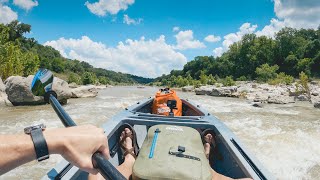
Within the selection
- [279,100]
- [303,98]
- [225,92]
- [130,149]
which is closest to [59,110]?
[130,149]

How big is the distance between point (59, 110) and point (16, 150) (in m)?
0.48

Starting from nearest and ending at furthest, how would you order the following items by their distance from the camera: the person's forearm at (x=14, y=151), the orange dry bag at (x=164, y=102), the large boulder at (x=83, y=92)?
1. the person's forearm at (x=14, y=151)
2. the orange dry bag at (x=164, y=102)
3. the large boulder at (x=83, y=92)

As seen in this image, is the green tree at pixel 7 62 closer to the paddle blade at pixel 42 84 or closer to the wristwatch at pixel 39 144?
the paddle blade at pixel 42 84

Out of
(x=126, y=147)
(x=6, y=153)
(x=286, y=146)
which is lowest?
(x=286, y=146)

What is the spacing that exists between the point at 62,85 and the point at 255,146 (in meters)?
10.9

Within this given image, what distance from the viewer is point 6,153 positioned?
840mm

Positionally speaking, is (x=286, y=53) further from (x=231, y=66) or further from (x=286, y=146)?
(x=286, y=146)

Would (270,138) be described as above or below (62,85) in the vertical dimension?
below

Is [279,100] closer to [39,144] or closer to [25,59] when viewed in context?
[39,144]

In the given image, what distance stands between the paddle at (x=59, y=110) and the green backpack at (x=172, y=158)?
1.10 metres

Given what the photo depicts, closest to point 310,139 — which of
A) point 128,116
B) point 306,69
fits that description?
point 128,116

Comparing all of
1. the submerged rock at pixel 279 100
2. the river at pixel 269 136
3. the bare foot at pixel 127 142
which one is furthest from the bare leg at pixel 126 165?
the submerged rock at pixel 279 100

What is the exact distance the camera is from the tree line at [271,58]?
4794cm

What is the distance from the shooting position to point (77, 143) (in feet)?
3.14
